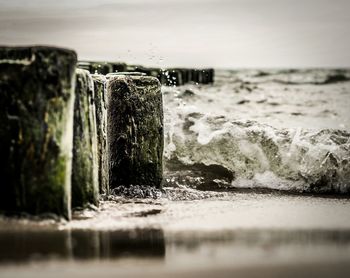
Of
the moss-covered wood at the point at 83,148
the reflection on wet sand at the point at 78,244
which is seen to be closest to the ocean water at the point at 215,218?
the reflection on wet sand at the point at 78,244

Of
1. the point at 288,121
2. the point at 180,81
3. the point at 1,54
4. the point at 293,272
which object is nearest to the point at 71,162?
the point at 1,54

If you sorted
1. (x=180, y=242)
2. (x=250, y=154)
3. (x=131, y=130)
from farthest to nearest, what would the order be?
1. (x=250, y=154)
2. (x=131, y=130)
3. (x=180, y=242)

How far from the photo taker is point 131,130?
4887mm

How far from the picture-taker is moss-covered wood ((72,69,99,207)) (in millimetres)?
3717

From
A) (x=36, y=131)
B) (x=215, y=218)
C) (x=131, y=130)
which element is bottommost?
(x=215, y=218)

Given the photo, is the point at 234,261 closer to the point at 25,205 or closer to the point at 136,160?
the point at 25,205

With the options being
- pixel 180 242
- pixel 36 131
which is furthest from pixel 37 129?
pixel 180 242

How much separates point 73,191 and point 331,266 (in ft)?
5.56

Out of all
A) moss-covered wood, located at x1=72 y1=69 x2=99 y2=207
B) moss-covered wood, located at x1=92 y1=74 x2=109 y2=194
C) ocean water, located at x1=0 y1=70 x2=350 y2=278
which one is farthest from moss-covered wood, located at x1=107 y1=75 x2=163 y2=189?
moss-covered wood, located at x1=72 y1=69 x2=99 y2=207

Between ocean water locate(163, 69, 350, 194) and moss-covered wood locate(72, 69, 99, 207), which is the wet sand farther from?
ocean water locate(163, 69, 350, 194)

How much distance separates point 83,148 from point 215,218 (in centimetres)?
88

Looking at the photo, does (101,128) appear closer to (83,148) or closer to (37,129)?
(83,148)

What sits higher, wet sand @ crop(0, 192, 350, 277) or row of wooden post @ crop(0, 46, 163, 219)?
row of wooden post @ crop(0, 46, 163, 219)

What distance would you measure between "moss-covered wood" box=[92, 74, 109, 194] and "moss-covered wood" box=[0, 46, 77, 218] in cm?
108
